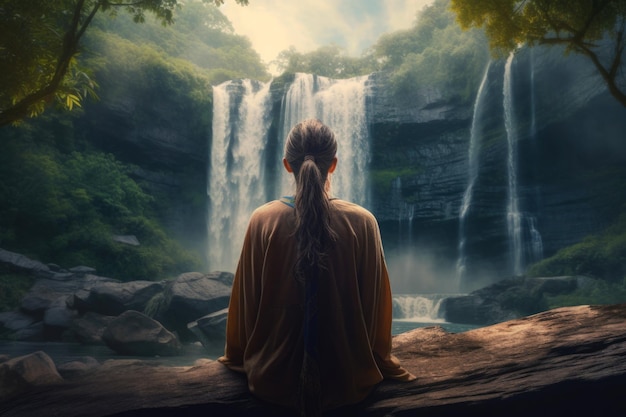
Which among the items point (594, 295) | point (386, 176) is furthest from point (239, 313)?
point (386, 176)

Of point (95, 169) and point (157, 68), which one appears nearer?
point (95, 169)

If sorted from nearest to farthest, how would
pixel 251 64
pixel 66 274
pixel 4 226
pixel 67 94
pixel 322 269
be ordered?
pixel 322 269 → pixel 67 94 → pixel 66 274 → pixel 4 226 → pixel 251 64

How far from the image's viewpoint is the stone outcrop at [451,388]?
2240 millimetres

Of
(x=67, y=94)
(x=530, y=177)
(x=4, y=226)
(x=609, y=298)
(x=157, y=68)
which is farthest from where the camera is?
(x=157, y=68)

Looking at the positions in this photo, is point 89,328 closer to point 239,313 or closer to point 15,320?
point 15,320

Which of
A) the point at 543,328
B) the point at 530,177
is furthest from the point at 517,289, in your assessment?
the point at 543,328

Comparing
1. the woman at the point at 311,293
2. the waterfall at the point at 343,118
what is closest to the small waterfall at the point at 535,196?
the waterfall at the point at 343,118

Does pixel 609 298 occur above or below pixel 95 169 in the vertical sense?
below

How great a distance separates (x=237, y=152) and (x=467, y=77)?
13.6m

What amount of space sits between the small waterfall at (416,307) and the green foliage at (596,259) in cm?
422

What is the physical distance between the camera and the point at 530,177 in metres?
22.1

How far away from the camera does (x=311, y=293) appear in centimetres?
210

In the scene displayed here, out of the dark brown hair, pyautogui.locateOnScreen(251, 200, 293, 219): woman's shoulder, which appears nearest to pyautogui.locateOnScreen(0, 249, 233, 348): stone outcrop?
pyautogui.locateOnScreen(251, 200, 293, 219): woman's shoulder

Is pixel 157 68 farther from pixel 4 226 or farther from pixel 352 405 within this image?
pixel 352 405
